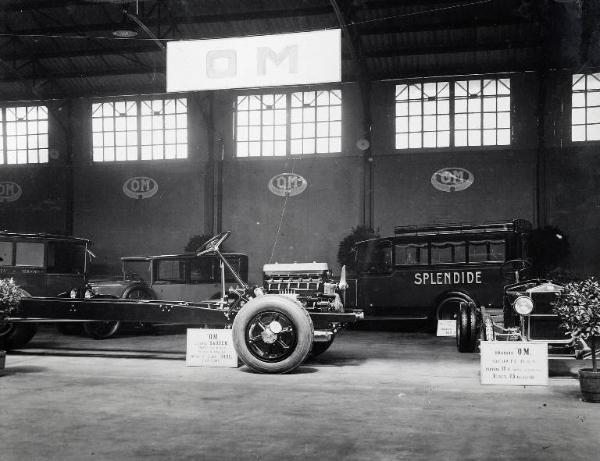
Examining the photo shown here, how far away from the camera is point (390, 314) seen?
11.6m

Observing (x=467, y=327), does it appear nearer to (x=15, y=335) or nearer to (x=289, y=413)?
(x=289, y=413)

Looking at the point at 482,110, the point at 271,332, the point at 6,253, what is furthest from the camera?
the point at 482,110

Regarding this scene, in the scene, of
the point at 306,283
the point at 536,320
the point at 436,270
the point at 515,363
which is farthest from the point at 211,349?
the point at 436,270

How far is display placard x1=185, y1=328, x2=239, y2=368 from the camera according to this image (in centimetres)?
678

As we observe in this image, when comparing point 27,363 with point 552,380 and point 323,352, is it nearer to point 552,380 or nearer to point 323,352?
point 323,352

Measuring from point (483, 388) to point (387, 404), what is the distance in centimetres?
116

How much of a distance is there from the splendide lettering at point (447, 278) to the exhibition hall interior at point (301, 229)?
4 centimetres

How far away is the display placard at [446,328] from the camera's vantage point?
32.7ft

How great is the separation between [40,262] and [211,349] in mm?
5435

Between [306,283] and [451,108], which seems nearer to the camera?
[306,283]

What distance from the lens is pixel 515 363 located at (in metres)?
5.70

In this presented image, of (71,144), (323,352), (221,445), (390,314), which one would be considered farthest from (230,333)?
(71,144)

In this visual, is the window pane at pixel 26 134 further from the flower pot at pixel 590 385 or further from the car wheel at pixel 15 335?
the flower pot at pixel 590 385

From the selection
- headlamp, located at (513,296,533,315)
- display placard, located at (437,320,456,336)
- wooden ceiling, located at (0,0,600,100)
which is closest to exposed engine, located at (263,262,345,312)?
headlamp, located at (513,296,533,315)
